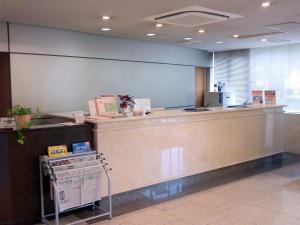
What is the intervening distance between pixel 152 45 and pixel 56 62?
8.01 feet

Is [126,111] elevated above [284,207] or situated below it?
above

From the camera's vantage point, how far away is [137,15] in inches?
175

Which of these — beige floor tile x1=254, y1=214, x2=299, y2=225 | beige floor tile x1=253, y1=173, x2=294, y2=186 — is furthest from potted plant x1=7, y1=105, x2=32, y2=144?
beige floor tile x1=253, y1=173, x2=294, y2=186

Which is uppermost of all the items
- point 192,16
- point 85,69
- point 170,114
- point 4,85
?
point 192,16

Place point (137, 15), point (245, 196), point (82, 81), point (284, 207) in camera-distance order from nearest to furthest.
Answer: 1. point (284, 207)
2. point (245, 196)
3. point (137, 15)
4. point (82, 81)

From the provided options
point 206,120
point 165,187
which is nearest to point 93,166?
point 165,187

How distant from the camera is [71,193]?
122 inches

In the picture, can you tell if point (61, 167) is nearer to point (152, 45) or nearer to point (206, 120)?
point (206, 120)

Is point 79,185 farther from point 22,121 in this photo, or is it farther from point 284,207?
point 284,207

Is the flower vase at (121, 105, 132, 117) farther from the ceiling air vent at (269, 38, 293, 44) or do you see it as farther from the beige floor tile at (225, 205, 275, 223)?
the ceiling air vent at (269, 38, 293, 44)

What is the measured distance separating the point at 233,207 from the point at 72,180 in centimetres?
190

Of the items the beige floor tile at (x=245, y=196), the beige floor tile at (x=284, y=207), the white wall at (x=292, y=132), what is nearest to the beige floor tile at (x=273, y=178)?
the beige floor tile at (x=245, y=196)

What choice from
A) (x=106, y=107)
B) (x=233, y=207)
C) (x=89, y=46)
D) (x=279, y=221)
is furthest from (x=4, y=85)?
(x=279, y=221)

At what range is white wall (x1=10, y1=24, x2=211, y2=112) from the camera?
5.26 metres
